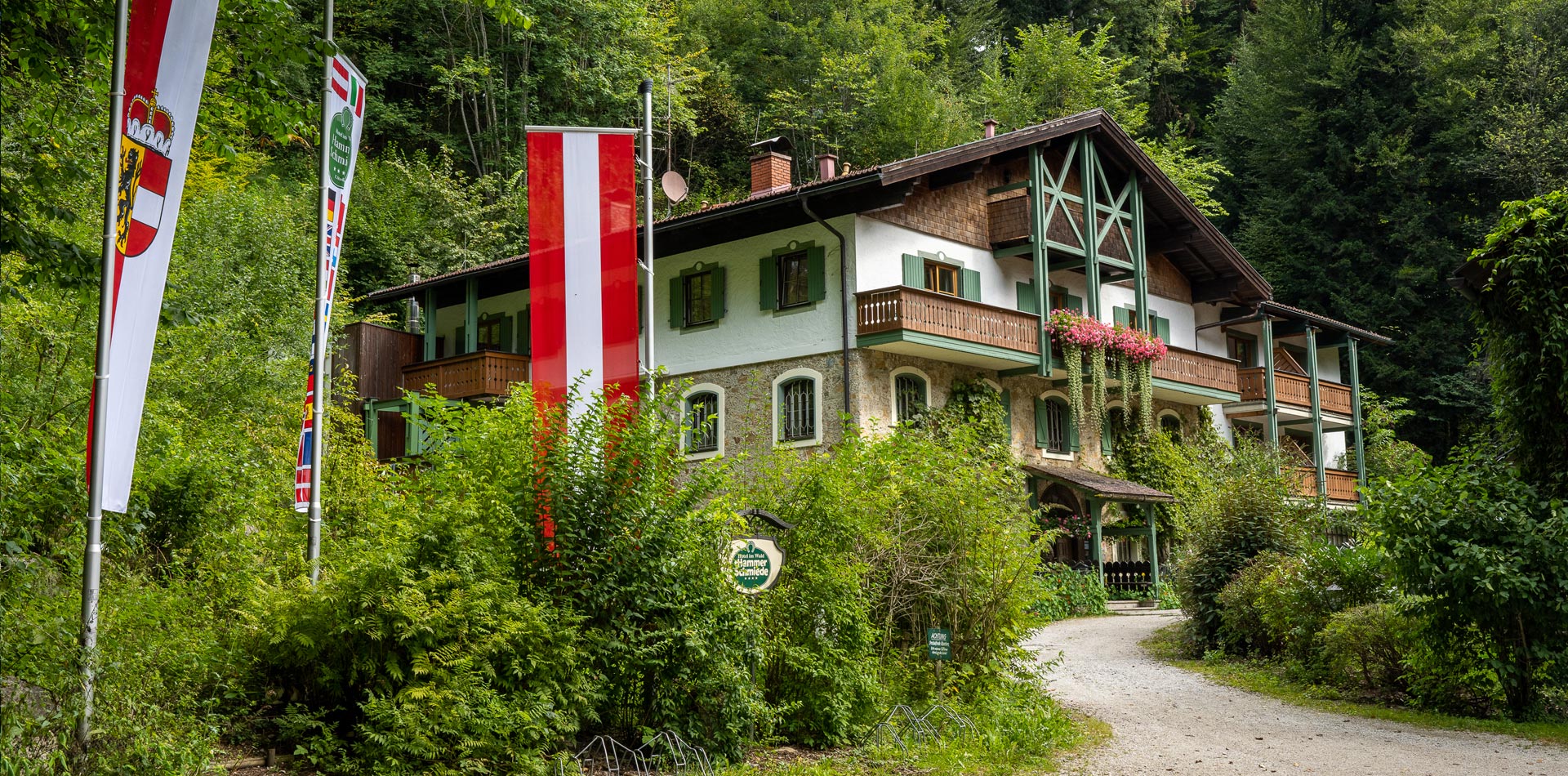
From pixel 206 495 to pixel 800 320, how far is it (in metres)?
13.6

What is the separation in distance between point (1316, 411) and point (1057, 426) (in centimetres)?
1032

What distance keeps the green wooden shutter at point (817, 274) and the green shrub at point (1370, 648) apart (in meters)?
11.6

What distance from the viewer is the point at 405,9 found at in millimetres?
39781

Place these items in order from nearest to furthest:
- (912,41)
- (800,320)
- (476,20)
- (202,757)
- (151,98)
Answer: (202,757) < (151,98) < (800,320) < (476,20) < (912,41)

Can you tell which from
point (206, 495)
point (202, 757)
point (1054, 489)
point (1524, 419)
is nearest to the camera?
point (202, 757)

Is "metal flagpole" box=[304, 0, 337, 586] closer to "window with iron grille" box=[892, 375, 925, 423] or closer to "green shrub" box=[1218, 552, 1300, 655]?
"green shrub" box=[1218, 552, 1300, 655]

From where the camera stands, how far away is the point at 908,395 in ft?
77.9

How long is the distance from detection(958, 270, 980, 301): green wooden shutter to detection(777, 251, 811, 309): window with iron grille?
10.5 ft

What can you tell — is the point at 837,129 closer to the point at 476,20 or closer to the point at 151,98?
the point at 476,20

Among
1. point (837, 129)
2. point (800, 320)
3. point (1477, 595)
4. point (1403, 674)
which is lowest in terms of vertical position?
point (1403, 674)

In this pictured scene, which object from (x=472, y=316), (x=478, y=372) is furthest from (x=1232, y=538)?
(x=472, y=316)

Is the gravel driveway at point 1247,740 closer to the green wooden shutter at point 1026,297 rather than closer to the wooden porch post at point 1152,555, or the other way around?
the wooden porch post at point 1152,555

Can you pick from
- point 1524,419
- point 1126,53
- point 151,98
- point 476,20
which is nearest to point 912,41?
point 1126,53

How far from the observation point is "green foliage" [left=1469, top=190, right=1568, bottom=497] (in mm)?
11938
